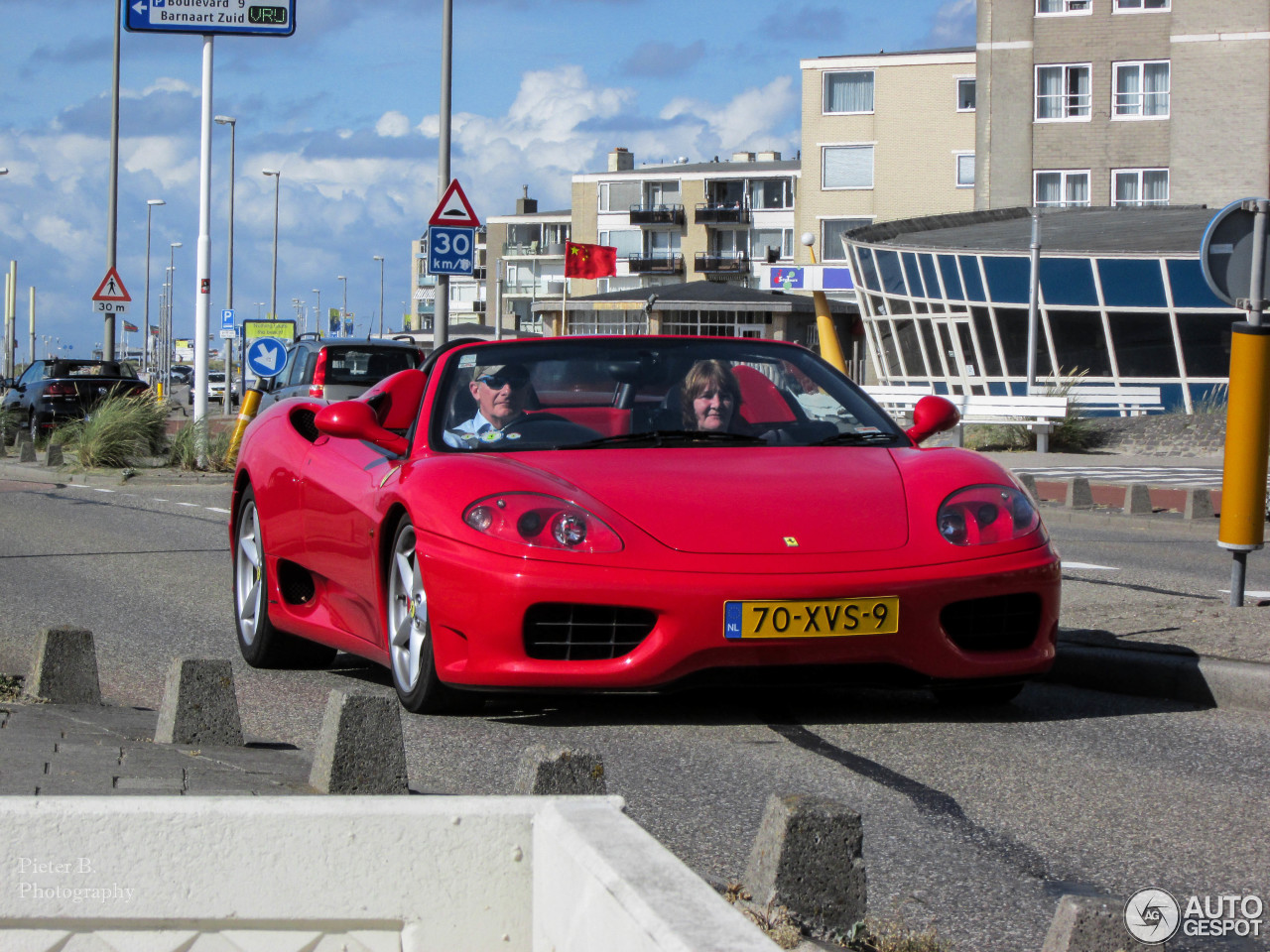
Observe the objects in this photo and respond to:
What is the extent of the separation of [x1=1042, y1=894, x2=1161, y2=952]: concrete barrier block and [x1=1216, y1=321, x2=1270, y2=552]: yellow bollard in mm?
4943

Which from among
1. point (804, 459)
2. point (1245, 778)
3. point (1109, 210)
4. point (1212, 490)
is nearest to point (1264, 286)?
point (804, 459)

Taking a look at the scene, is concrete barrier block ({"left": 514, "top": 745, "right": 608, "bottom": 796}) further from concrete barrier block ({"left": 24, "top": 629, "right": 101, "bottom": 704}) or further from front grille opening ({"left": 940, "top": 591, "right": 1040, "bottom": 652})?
concrete barrier block ({"left": 24, "top": 629, "right": 101, "bottom": 704})

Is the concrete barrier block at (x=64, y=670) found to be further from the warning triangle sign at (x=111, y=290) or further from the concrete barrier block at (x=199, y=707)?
the warning triangle sign at (x=111, y=290)

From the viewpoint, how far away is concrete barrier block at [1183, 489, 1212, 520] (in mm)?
14617

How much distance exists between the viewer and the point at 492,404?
19.8 feet

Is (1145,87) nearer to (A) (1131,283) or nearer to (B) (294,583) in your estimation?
(A) (1131,283)

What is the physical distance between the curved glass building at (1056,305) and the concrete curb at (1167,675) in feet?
90.9

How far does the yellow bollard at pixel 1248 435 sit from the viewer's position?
23.1 feet

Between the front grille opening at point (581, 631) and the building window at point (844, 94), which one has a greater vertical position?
the building window at point (844, 94)

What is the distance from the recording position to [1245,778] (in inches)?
181

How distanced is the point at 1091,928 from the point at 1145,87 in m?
50.8

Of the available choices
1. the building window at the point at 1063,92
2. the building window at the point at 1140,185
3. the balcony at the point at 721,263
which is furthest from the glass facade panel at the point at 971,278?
the balcony at the point at 721,263

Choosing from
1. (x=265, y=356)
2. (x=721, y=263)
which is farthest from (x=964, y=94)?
(x=265, y=356)

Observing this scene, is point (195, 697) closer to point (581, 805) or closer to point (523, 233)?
point (581, 805)
